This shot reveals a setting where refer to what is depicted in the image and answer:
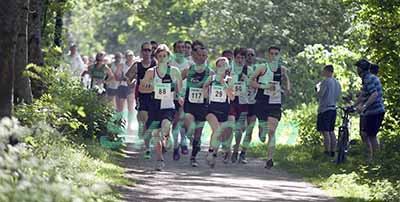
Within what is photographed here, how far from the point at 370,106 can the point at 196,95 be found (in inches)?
115

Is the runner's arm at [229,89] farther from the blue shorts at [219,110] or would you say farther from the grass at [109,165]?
the grass at [109,165]

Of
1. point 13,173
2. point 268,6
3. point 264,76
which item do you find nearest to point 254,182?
point 264,76

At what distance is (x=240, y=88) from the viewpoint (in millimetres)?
19625

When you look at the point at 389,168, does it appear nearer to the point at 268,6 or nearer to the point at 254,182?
the point at 254,182

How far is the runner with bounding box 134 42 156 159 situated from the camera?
18.1m

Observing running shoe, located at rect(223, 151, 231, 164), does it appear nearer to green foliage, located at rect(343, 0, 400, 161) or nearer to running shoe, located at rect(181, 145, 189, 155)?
running shoe, located at rect(181, 145, 189, 155)

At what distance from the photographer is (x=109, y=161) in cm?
1783

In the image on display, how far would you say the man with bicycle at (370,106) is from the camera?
17922mm

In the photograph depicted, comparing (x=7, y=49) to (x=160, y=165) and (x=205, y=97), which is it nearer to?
(x=160, y=165)

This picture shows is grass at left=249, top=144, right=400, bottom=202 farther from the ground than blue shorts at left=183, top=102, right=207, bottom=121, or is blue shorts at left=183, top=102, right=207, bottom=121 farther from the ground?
blue shorts at left=183, top=102, right=207, bottom=121

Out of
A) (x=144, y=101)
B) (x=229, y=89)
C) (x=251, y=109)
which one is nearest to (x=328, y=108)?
(x=251, y=109)

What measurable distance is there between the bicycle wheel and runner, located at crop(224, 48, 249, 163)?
6.29 feet

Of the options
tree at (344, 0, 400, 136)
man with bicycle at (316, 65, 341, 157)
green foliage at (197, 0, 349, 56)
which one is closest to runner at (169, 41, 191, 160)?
man with bicycle at (316, 65, 341, 157)

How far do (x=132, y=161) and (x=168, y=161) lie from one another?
63 centimetres
